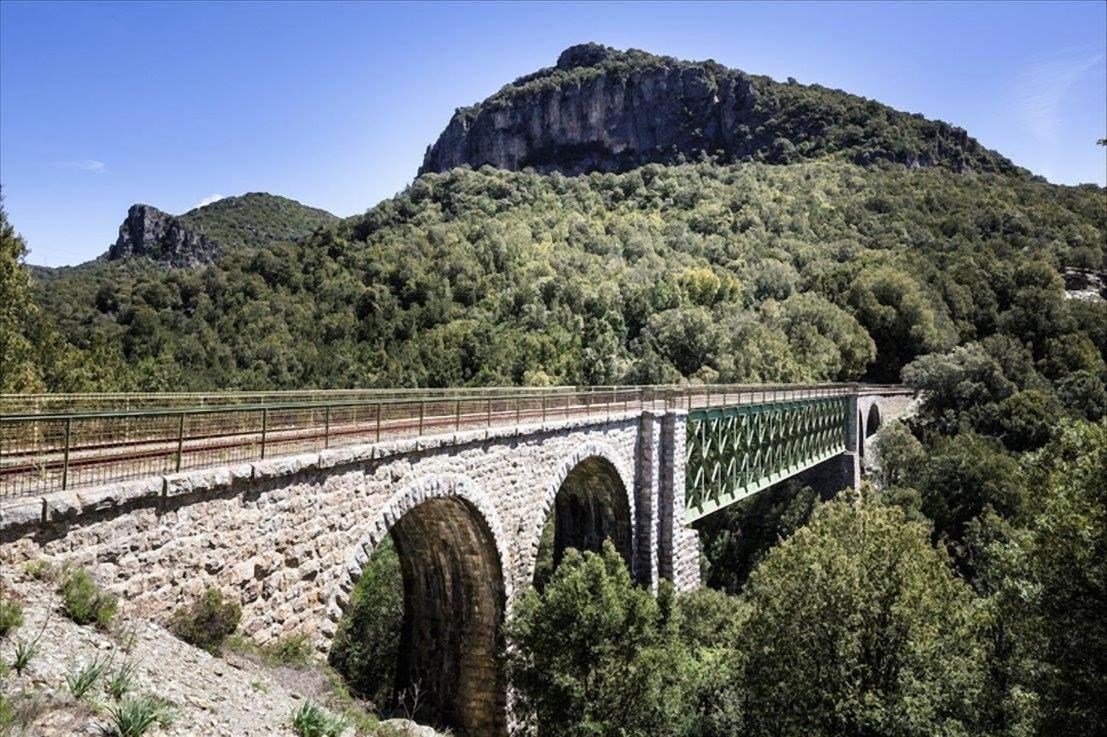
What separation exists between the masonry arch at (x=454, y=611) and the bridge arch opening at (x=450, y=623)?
2 centimetres

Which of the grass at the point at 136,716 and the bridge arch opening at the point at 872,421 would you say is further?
the bridge arch opening at the point at 872,421

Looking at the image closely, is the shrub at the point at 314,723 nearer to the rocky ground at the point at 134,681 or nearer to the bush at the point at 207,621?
the rocky ground at the point at 134,681

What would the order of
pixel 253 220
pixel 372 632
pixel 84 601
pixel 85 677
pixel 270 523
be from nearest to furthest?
pixel 85 677 → pixel 84 601 → pixel 270 523 → pixel 372 632 → pixel 253 220

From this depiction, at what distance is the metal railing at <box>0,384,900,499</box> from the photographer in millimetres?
7422

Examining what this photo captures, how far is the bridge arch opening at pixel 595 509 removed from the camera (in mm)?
22611

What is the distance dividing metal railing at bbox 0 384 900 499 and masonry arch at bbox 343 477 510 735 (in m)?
2.46

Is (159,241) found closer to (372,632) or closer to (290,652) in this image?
(372,632)

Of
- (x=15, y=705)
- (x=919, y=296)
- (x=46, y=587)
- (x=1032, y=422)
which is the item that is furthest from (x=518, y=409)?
(x=919, y=296)

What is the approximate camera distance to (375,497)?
1193 cm

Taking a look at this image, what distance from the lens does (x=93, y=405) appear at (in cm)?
1351

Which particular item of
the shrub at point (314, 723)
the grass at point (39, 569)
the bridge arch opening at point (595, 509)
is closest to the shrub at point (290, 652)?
the shrub at point (314, 723)

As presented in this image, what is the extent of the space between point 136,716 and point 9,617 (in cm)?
147

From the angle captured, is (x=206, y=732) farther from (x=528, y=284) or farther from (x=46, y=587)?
(x=528, y=284)

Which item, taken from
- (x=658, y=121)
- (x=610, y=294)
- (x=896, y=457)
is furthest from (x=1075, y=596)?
(x=658, y=121)
